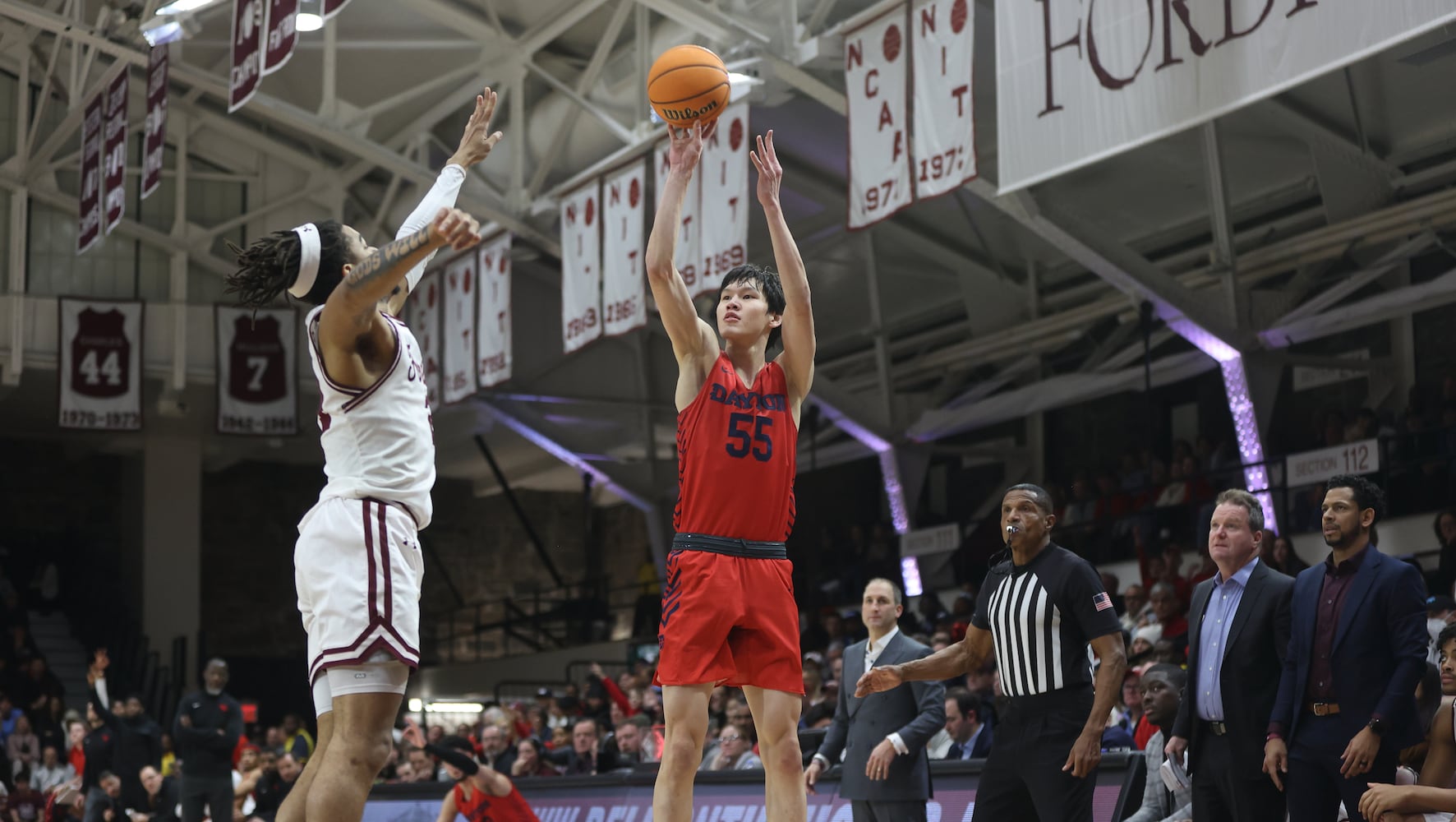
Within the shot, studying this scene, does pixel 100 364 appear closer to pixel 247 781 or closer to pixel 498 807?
pixel 247 781

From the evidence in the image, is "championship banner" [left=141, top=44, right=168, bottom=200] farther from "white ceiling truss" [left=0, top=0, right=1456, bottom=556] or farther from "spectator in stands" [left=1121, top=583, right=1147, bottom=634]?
"spectator in stands" [left=1121, top=583, right=1147, bottom=634]

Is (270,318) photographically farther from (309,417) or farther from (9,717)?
(9,717)

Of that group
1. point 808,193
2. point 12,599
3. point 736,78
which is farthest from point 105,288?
point 736,78

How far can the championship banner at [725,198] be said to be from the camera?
1590 centimetres

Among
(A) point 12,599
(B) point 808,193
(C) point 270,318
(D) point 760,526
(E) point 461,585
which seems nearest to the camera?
(D) point 760,526

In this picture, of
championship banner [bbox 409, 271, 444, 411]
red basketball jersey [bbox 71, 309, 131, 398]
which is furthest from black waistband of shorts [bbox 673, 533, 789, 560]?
red basketball jersey [bbox 71, 309, 131, 398]

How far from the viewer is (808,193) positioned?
19.9 m

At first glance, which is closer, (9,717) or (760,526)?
(760,526)

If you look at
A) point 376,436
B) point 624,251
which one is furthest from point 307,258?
point 624,251

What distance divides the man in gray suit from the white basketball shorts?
3.63m

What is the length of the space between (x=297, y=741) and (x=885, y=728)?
13.0 m

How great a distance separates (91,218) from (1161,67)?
46.0ft

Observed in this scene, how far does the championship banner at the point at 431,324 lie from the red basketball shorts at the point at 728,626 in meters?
16.5

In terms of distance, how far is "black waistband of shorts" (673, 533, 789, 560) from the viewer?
5.46 m
